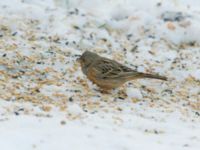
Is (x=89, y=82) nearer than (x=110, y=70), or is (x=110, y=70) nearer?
(x=110, y=70)

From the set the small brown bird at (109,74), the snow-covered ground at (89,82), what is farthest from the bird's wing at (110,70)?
the snow-covered ground at (89,82)

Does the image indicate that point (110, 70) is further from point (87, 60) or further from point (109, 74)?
point (87, 60)

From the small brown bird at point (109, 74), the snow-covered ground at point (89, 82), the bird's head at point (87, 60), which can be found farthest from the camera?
the bird's head at point (87, 60)

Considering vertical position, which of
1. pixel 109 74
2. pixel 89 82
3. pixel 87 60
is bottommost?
pixel 89 82

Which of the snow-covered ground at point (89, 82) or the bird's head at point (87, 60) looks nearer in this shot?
the snow-covered ground at point (89, 82)

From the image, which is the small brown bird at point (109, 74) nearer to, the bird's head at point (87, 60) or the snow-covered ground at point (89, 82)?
the bird's head at point (87, 60)

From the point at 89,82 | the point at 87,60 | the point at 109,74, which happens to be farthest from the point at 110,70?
the point at 89,82

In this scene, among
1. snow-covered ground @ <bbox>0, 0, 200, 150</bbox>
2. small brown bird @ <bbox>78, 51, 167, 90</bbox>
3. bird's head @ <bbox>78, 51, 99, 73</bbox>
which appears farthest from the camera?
bird's head @ <bbox>78, 51, 99, 73</bbox>

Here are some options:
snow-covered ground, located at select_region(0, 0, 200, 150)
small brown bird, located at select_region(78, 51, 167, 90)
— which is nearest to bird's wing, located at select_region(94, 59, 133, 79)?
small brown bird, located at select_region(78, 51, 167, 90)

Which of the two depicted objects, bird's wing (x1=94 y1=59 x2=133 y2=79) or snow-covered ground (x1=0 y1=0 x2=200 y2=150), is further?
bird's wing (x1=94 y1=59 x2=133 y2=79)

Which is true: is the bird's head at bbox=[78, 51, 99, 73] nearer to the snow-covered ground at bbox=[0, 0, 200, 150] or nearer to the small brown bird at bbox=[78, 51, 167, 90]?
the small brown bird at bbox=[78, 51, 167, 90]
